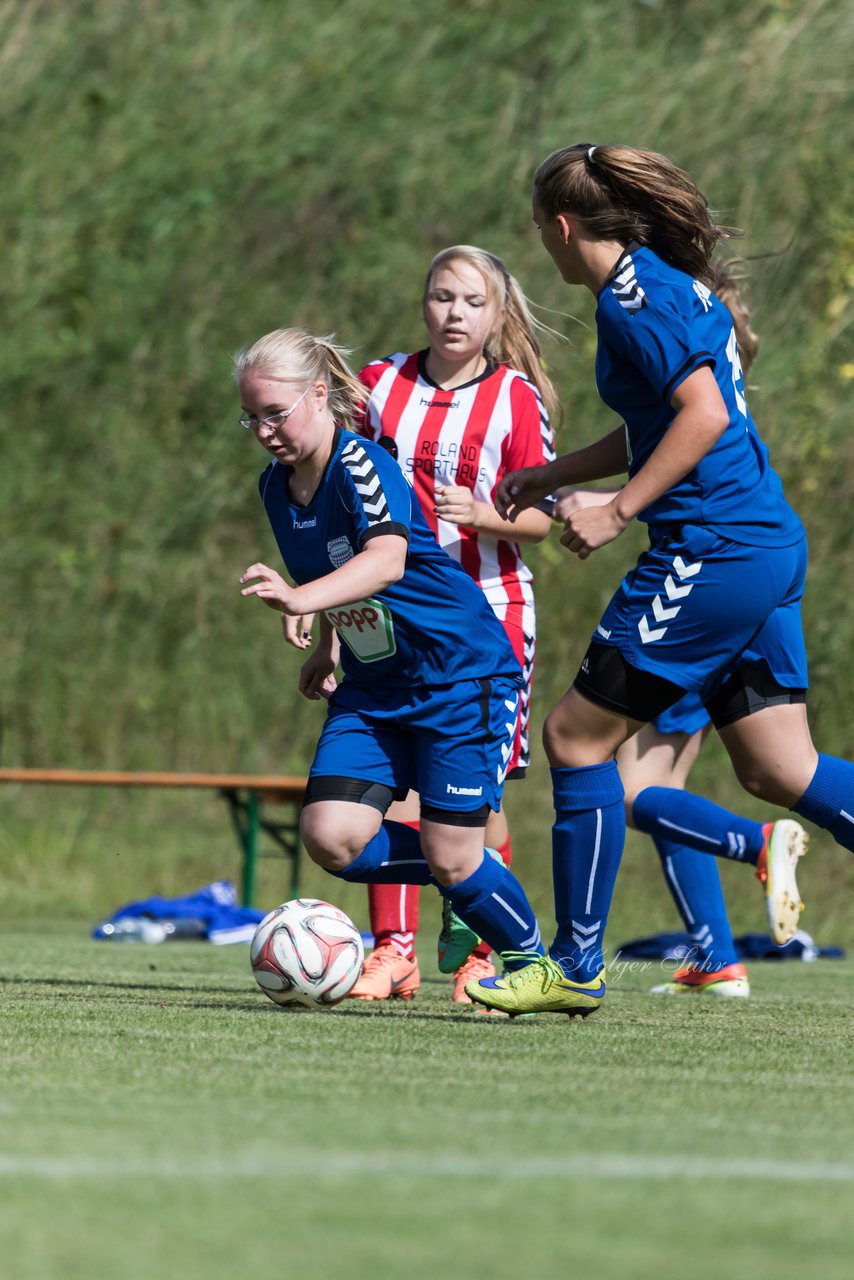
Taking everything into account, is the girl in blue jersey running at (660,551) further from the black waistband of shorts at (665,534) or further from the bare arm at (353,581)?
the bare arm at (353,581)

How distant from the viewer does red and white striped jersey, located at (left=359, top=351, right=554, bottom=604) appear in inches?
211

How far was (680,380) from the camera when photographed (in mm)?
4023

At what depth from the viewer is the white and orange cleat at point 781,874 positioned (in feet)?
18.0

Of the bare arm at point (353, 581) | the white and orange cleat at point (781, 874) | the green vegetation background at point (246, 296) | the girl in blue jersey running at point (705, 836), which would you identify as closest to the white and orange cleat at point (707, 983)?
the girl in blue jersey running at point (705, 836)

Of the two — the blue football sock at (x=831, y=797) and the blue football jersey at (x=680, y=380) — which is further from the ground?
the blue football jersey at (x=680, y=380)

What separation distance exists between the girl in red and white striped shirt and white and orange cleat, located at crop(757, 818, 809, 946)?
2.50 ft

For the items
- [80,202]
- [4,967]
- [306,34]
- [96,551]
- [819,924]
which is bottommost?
[819,924]

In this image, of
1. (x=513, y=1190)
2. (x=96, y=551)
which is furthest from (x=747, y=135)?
(x=513, y=1190)

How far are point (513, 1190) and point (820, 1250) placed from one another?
402 mm

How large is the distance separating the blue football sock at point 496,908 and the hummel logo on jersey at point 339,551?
30.3 inches

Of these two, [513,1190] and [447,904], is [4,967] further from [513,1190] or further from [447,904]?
[513,1190]

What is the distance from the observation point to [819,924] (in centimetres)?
965

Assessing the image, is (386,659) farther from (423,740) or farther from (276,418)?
(276,418)

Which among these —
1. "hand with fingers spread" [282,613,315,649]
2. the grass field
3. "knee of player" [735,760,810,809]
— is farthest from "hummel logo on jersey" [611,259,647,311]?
the grass field
